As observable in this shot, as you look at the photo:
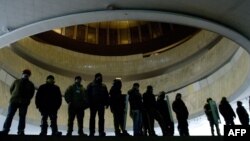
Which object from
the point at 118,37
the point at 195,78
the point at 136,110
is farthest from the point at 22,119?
the point at 118,37

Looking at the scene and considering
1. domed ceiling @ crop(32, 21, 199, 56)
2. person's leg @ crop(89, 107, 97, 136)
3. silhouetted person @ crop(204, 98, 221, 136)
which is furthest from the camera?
domed ceiling @ crop(32, 21, 199, 56)

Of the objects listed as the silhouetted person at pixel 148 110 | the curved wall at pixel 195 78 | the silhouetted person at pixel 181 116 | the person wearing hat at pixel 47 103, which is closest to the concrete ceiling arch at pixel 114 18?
the silhouetted person at pixel 181 116

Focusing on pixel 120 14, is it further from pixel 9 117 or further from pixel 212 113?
pixel 9 117

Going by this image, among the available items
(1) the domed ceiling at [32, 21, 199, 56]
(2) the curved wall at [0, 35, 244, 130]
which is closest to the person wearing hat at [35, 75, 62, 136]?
(2) the curved wall at [0, 35, 244, 130]

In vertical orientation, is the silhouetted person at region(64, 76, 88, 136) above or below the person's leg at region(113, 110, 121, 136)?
above

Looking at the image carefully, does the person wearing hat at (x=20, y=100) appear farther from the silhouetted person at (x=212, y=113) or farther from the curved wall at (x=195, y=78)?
the curved wall at (x=195, y=78)

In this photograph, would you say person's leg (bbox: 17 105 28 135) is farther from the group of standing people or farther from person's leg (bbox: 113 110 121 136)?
person's leg (bbox: 113 110 121 136)

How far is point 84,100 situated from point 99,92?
382mm

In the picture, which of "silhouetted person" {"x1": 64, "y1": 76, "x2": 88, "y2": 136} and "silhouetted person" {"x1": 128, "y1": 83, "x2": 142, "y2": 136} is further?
"silhouetted person" {"x1": 128, "y1": 83, "x2": 142, "y2": 136}

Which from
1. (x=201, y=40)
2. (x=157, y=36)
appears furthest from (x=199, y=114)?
(x=157, y=36)

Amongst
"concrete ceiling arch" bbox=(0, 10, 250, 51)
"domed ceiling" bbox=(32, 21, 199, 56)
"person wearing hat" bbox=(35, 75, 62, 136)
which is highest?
"domed ceiling" bbox=(32, 21, 199, 56)

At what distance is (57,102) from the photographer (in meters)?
8.11

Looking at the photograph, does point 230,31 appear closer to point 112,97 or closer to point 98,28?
point 112,97

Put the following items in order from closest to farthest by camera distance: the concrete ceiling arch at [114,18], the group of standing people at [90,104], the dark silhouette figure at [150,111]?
1. the group of standing people at [90,104]
2. the dark silhouette figure at [150,111]
3. the concrete ceiling arch at [114,18]
